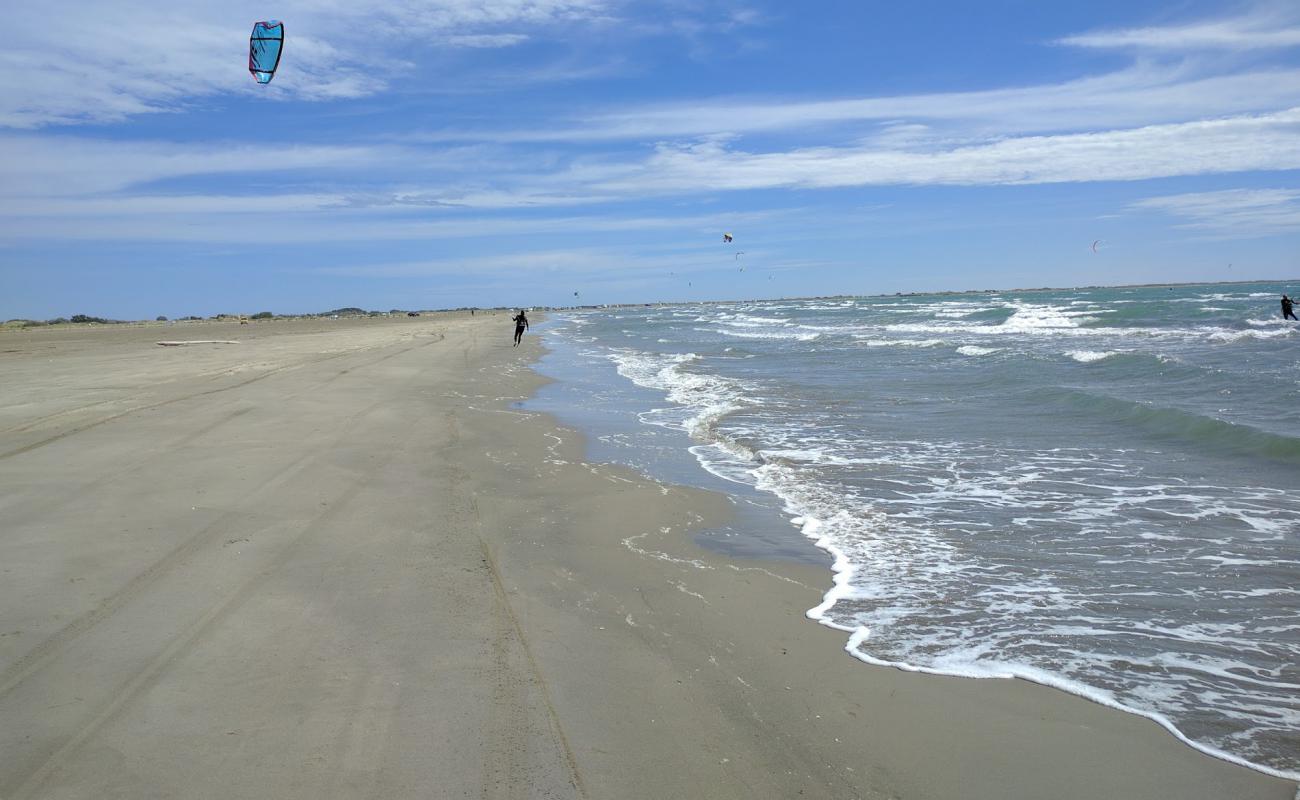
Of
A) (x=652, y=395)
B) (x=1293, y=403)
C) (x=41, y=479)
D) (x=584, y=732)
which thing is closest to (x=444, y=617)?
(x=584, y=732)

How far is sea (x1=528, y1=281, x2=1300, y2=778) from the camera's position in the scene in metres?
4.36

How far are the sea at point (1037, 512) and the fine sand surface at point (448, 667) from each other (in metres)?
0.42

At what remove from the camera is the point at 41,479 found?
7.22 meters

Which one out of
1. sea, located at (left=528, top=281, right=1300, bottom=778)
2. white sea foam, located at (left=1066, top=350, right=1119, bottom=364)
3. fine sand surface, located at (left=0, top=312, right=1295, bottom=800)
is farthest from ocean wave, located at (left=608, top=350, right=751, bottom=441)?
white sea foam, located at (left=1066, top=350, right=1119, bottom=364)

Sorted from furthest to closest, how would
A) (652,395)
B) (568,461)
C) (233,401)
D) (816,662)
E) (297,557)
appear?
(652,395) → (233,401) → (568,461) → (297,557) → (816,662)

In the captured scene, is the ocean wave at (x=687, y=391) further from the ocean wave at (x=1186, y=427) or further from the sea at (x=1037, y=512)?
the ocean wave at (x=1186, y=427)

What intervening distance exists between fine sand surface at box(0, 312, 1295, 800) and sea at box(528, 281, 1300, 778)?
416 mm

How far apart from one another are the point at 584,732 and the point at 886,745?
49.4 inches

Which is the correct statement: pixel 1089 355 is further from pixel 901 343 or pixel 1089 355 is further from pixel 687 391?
pixel 687 391

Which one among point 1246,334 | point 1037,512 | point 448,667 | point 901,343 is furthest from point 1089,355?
point 448,667

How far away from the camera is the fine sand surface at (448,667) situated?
318cm

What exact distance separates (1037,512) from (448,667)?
18.2 feet

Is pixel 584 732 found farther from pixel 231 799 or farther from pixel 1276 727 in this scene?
pixel 1276 727

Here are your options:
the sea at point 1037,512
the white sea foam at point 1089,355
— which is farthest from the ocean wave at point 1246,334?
the sea at point 1037,512
